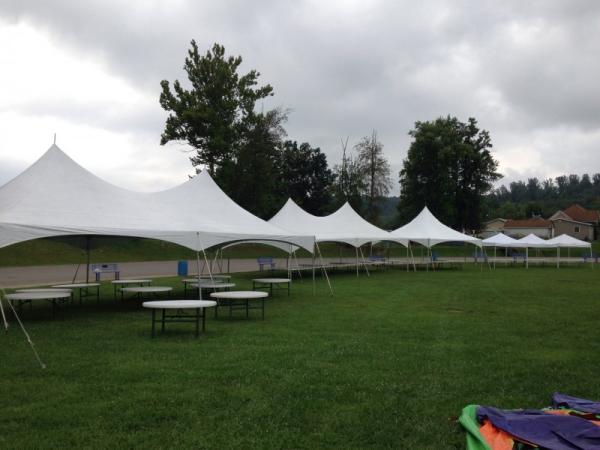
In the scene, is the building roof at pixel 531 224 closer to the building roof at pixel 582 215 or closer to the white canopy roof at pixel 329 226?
the building roof at pixel 582 215

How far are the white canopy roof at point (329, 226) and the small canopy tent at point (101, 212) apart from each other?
19.3 ft

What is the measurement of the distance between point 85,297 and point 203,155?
23.8 meters

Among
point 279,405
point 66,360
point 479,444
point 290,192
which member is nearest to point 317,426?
point 279,405

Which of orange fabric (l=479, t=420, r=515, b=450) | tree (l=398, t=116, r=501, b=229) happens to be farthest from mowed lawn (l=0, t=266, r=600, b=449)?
tree (l=398, t=116, r=501, b=229)

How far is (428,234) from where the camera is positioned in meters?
24.6

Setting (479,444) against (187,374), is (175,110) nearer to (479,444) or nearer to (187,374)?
(187,374)

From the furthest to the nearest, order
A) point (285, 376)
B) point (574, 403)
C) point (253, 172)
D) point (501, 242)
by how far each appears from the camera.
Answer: point (253, 172)
point (501, 242)
point (285, 376)
point (574, 403)

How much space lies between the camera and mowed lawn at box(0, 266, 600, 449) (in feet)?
12.5

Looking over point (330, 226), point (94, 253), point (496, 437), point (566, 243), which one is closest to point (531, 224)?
point (566, 243)

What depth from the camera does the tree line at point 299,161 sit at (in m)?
34.2

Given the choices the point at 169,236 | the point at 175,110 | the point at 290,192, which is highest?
the point at 175,110

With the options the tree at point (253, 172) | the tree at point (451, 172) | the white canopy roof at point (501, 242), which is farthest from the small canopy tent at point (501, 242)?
the tree at point (253, 172)

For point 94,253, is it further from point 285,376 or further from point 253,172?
point 285,376

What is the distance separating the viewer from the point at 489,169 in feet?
145
